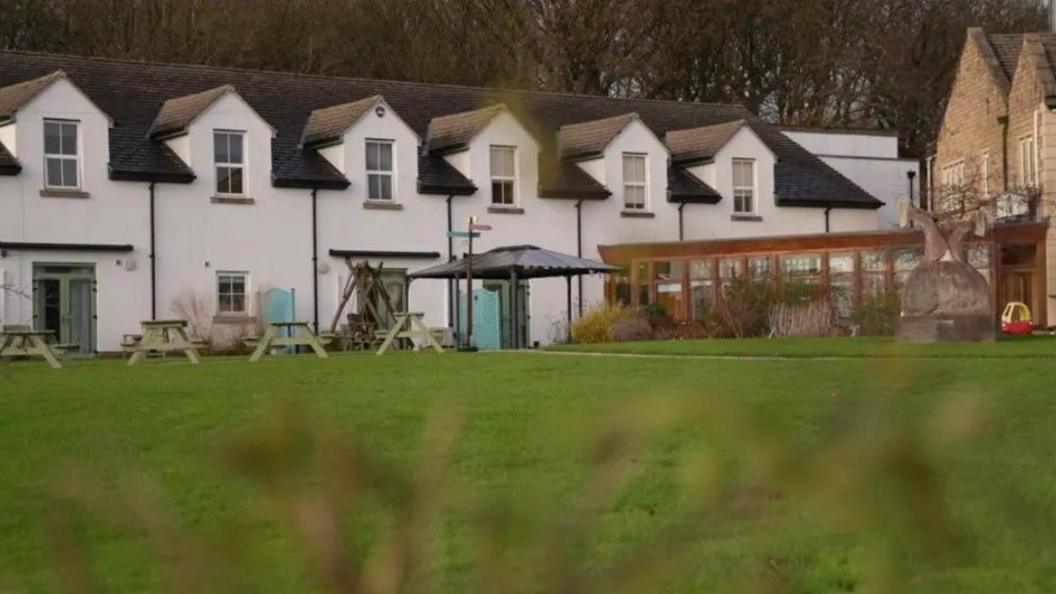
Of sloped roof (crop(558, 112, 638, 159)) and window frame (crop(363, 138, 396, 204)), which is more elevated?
sloped roof (crop(558, 112, 638, 159))

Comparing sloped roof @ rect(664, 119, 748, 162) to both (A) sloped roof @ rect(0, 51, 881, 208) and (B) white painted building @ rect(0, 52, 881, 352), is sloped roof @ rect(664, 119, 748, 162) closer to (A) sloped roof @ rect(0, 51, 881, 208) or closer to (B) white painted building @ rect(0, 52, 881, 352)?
(B) white painted building @ rect(0, 52, 881, 352)

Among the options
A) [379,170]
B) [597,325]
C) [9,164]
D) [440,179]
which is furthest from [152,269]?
[597,325]

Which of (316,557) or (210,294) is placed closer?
(316,557)

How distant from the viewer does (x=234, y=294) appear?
3841cm

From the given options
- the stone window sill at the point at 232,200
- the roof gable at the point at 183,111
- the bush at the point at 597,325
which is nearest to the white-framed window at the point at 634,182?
the bush at the point at 597,325

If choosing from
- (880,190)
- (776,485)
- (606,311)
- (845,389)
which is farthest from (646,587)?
(880,190)

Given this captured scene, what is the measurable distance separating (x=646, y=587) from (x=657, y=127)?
46022mm

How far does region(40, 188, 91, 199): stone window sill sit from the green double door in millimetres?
1501

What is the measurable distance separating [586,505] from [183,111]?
38.4 metres

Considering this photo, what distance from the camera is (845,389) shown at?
3.62 feet

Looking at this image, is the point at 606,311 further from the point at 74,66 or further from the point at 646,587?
the point at 646,587

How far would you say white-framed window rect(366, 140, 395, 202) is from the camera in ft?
132

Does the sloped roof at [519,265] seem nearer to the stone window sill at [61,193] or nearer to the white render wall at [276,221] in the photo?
the white render wall at [276,221]

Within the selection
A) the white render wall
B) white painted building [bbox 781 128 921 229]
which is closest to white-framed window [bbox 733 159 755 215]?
the white render wall
